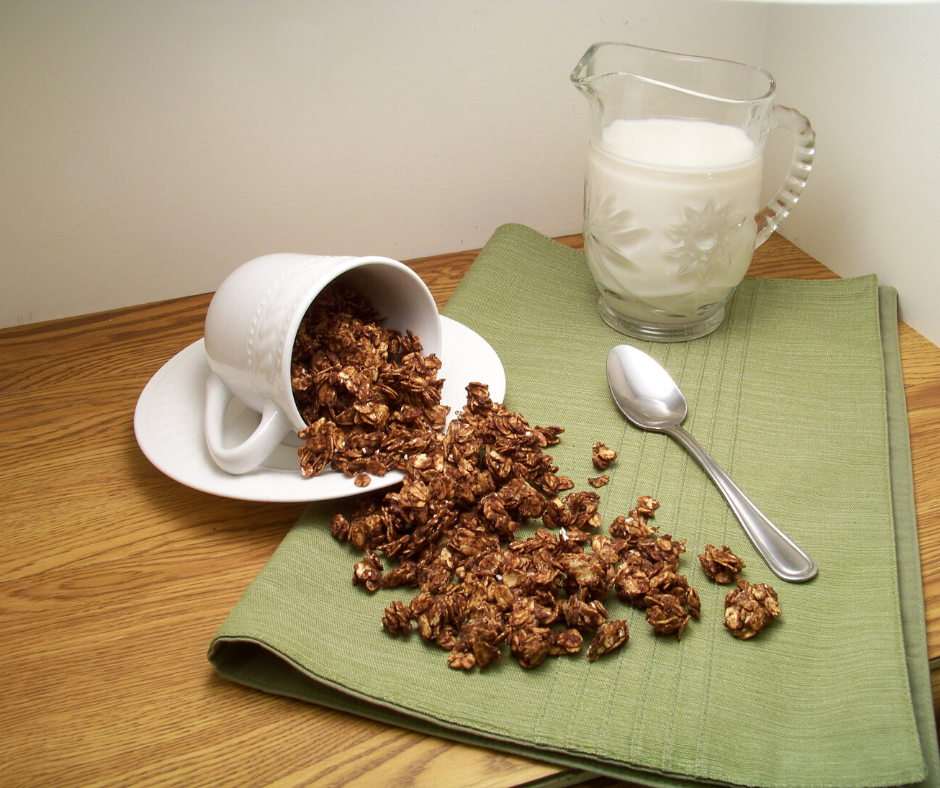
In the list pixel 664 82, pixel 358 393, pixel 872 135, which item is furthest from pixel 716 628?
pixel 872 135

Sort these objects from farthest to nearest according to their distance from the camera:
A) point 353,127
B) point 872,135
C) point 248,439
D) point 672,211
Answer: point 353,127 → point 872,135 → point 672,211 → point 248,439

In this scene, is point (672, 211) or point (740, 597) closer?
point (740, 597)

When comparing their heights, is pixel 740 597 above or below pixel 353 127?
below

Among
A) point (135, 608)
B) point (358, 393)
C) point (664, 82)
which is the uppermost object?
point (664, 82)

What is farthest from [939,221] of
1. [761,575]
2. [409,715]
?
[409,715]

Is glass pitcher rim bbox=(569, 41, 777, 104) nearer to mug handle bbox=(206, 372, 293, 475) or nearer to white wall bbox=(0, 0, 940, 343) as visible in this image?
white wall bbox=(0, 0, 940, 343)

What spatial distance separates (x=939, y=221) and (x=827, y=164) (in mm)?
191

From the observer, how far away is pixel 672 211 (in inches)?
31.2

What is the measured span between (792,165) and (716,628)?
522 mm

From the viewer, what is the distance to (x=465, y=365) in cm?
80

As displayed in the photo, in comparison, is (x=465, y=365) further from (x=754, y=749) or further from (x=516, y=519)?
(x=754, y=749)

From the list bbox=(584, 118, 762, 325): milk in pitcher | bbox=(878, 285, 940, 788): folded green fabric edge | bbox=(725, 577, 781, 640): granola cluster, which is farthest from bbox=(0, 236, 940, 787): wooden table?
bbox=(584, 118, 762, 325): milk in pitcher

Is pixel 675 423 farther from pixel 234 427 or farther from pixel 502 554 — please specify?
pixel 234 427

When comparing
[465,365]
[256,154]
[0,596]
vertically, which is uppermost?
[256,154]
